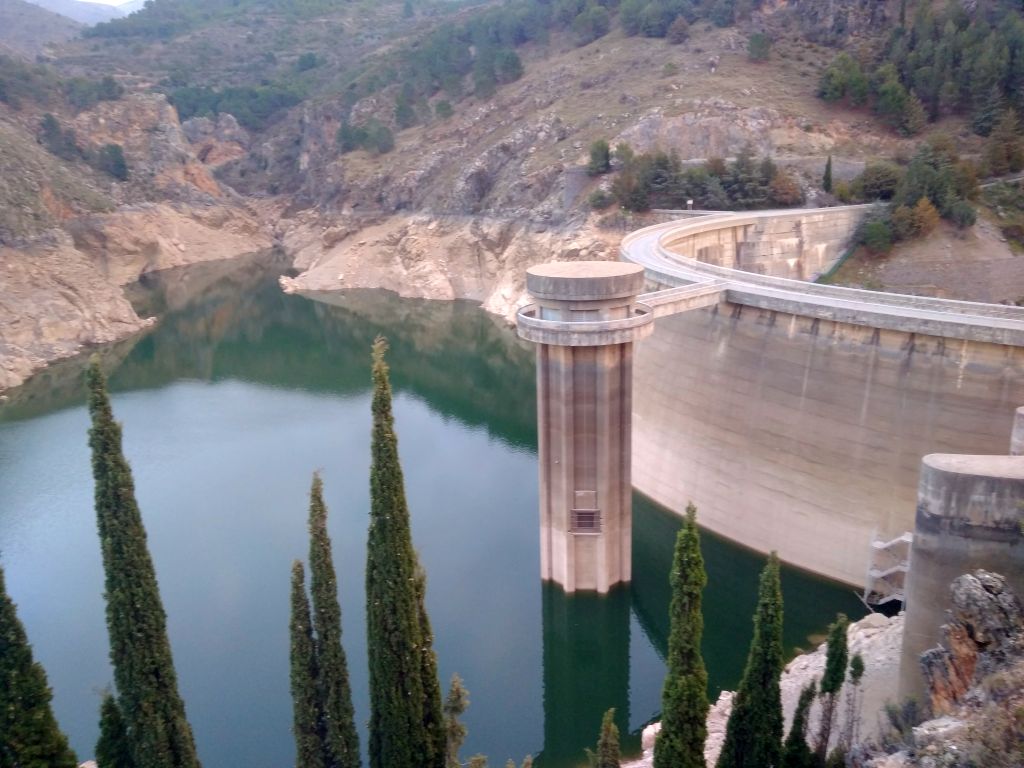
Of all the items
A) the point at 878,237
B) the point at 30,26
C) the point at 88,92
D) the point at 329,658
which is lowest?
the point at 329,658

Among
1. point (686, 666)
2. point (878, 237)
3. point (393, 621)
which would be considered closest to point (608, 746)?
point (686, 666)

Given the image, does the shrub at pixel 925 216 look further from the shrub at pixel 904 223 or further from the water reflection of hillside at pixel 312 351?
the water reflection of hillside at pixel 312 351

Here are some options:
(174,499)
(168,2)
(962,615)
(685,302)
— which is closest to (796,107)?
(685,302)

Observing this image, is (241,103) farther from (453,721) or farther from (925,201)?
(453,721)

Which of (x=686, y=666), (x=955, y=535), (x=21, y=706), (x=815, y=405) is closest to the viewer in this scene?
(x=21, y=706)

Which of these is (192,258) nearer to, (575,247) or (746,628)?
(575,247)

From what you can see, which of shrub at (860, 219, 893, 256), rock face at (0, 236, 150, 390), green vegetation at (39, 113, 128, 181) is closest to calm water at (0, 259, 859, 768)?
rock face at (0, 236, 150, 390)
